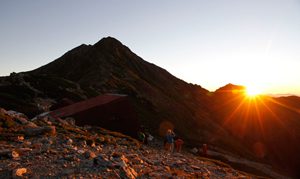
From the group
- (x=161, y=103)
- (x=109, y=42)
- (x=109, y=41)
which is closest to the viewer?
(x=161, y=103)

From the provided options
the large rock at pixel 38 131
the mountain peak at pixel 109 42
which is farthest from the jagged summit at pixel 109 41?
the large rock at pixel 38 131

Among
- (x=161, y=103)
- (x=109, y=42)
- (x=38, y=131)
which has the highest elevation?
(x=109, y=42)

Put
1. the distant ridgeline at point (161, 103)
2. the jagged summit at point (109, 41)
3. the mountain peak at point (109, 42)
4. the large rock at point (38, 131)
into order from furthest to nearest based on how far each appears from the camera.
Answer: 1. the jagged summit at point (109, 41)
2. the mountain peak at point (109, 42)
3. the distant ridgeline at point (161, 103)
4. the large rock at point (38, 131)

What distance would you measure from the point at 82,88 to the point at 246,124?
7937cm

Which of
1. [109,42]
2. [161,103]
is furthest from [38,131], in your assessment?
[109,42]

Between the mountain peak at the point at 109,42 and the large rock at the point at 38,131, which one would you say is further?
the mountain peak at the point at 109,42

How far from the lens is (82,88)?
8544 cm

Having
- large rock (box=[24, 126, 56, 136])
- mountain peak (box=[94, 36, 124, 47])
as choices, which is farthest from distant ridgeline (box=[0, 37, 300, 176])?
large rock (box=[24, 126, 56, 136])

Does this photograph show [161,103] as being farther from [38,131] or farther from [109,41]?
[38,131]

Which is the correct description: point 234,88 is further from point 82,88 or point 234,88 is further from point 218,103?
point 82,88

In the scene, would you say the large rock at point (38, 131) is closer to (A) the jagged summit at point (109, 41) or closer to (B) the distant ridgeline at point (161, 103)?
(B) the distant ridgeline at point (161, 103)

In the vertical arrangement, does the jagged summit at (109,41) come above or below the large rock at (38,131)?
above

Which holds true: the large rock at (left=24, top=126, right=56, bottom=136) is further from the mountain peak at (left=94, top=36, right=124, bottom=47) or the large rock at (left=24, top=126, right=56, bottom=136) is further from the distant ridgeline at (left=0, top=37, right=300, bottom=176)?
the mountain peak at (left=94, top=36, right=124, bottom=47)


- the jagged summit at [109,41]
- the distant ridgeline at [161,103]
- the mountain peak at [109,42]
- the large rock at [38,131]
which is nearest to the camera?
the large rock at [38,131]
